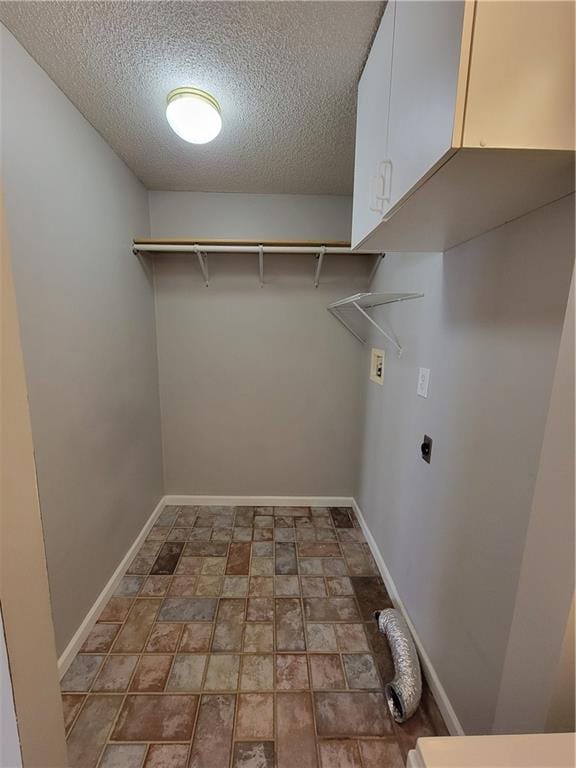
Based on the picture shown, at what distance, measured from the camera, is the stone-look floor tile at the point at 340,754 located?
3.66 feet

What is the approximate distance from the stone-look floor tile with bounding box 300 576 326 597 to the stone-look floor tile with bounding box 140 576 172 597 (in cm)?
81

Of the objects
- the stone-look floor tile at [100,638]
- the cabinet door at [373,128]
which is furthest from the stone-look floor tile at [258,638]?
the cabinet door at [373,128]

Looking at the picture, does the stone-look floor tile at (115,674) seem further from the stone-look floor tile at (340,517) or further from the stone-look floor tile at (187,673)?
the stone-look floor tile at (340,517)

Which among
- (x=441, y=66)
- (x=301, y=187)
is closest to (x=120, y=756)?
(x=441, y=66)

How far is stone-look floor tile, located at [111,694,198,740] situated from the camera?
1187 millimetres

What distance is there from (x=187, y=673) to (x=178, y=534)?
1.03m

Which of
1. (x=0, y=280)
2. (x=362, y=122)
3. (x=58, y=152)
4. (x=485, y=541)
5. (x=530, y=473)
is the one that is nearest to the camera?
(x=0, y=280)

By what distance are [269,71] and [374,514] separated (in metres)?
2.40

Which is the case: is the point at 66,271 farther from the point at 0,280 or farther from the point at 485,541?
the point at 485,541

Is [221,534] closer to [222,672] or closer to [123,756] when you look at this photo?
[222,672]

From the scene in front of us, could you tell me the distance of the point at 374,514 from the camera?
2184 mm

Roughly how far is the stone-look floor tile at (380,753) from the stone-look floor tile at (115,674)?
A: 0.98 metres

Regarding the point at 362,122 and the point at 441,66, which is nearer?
the point at 441,66

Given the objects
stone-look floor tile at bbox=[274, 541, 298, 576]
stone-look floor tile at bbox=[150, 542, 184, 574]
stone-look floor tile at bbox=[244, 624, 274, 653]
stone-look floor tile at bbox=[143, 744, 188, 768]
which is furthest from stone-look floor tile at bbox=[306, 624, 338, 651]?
stone-look floor tile at bbox=[150, 542, 184, 574]
